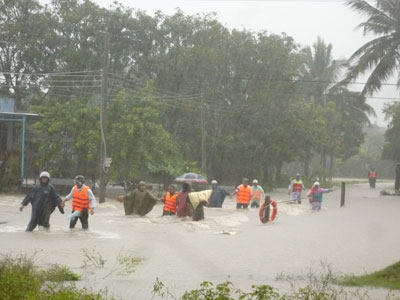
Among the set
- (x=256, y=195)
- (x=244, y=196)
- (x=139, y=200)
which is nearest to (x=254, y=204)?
(x=256, y=195)

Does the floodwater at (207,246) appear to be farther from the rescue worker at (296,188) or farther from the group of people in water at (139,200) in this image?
the rescue worker at (296,188)

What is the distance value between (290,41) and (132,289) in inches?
1545

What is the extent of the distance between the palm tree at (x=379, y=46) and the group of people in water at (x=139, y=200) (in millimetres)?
6482

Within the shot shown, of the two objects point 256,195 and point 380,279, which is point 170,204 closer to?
point 256,195

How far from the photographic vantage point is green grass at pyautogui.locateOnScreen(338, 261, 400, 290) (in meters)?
10.3

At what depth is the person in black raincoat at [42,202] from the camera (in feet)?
55.9

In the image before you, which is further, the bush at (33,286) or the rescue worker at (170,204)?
the rescue worker at (170,204)

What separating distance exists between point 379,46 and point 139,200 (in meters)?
16.0

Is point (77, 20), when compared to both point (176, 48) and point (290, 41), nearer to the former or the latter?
point (176, 48)

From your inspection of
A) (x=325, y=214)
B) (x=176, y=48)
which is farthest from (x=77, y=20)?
(x=325, y=214)

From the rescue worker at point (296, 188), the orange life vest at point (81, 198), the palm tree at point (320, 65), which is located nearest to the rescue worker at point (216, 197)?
the rescue worker at point (296, 188)

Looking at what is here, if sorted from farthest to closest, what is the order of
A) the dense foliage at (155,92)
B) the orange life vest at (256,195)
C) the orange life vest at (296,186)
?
the dense foliage at (155,92), the orange life vest at (296,186), the orange life vest at (256,195)

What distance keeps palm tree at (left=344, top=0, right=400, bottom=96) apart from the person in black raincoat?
20.1 m

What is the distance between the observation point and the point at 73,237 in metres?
16.7
